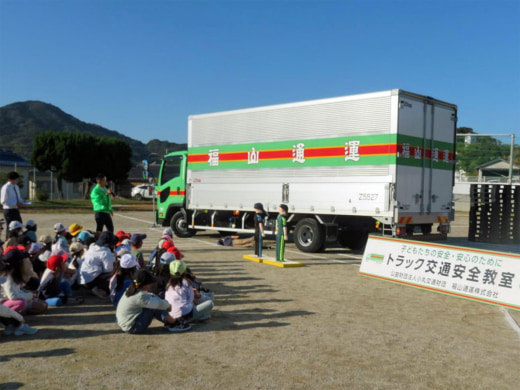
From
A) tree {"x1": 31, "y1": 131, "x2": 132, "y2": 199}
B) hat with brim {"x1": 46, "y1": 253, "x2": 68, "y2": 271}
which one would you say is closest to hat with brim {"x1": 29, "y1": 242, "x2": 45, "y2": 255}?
hat with brim {"x1": 46, "y1": 253, "x2": 68, "y2": 271}

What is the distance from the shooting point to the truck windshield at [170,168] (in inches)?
667

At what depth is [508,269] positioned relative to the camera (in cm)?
737

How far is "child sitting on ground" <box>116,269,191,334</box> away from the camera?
18.0 feet

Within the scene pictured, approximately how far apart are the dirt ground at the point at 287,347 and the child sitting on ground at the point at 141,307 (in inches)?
5.4

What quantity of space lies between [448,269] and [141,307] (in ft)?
17.5

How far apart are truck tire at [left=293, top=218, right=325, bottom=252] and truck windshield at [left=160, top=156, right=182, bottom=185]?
549 centimetres

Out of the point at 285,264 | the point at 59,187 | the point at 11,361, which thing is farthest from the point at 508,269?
the point at 59,187

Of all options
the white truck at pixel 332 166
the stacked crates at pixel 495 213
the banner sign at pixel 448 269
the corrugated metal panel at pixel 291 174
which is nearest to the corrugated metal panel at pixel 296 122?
the white truck at pixel 332 166

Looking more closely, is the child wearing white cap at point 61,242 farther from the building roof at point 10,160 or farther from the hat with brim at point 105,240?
the building roof at point 10,160

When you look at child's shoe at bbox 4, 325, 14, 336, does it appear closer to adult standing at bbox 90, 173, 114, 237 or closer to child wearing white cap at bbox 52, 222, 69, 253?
child wearing white cap at bbox 52, 222, 69, 253

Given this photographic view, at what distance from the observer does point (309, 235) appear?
1323cm

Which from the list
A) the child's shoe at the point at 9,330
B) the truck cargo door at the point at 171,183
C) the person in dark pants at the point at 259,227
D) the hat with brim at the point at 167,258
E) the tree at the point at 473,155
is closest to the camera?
the child's shoe at the point at 9,330

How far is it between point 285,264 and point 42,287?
543 centimetres

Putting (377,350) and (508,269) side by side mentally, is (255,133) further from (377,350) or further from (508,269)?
(377,350)
